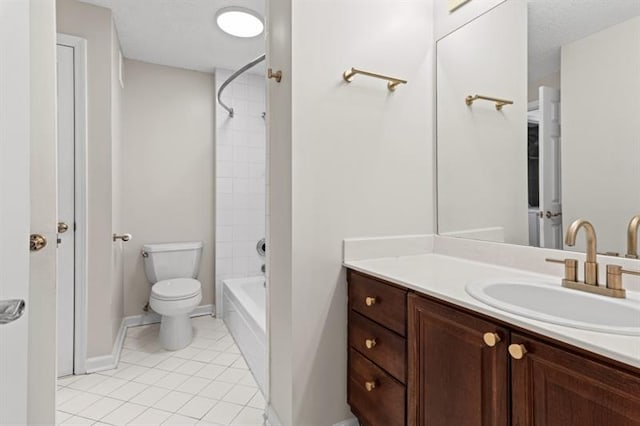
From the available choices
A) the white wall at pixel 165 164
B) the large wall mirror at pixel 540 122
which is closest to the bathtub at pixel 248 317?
the white wall at pixel 165 164

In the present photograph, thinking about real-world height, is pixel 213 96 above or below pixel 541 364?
above

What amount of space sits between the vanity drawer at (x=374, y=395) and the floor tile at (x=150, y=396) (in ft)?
3.83

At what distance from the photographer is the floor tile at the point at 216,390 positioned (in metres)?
1.91

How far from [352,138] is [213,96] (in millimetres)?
2276

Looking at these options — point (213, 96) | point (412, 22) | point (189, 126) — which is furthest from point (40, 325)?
point (213, 96)

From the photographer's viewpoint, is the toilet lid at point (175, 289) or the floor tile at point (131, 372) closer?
the floor tile at point (131, 372)

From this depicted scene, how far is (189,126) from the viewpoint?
3186 millimetres

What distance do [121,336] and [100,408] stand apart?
94cm

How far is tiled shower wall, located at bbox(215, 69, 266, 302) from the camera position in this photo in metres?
3.21

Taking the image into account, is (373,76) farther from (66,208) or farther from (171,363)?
(171,363)

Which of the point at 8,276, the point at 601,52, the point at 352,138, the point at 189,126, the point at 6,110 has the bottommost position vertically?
the point at 8,276

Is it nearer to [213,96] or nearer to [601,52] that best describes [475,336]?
[601,52]

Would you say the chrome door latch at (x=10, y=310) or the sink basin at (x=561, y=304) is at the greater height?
the chrome door latch at (x=10, y=310)

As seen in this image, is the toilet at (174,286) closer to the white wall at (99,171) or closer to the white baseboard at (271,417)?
the white wall at (99,171)
